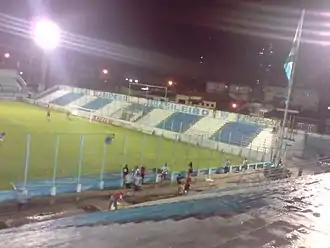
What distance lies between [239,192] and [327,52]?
3713 cm

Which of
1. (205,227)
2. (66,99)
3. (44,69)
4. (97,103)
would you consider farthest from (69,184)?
(44,69)

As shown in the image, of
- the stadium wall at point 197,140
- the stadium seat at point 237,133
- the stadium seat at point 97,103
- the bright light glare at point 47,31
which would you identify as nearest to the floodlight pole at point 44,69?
the bright light glare at point 47,31

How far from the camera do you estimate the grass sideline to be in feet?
67.6

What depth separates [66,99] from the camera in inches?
2116

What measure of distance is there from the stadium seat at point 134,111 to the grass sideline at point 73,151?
4.31 m

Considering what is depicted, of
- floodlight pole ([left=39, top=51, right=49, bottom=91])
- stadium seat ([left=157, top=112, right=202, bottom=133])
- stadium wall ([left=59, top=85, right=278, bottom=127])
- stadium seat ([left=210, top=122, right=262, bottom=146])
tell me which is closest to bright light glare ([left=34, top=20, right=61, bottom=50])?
stadium wall ([left=59, top=85, right=278, bottom=127])

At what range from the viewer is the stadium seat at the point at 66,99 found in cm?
5307

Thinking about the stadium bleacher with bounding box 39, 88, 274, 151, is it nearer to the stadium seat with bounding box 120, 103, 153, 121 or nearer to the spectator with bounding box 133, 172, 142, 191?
the stadium seat with bounding box 120, 103, 153, 121

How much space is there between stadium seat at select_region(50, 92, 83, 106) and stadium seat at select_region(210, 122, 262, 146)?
22422mm

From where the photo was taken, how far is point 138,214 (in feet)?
43.6

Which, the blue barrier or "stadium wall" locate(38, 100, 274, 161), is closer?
the blue barrier

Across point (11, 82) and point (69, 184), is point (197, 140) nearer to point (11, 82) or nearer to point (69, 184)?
point (69, 184)

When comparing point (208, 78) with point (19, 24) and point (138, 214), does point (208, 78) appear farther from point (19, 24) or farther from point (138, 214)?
point (138, 214)

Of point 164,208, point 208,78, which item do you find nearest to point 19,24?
point 208,78
